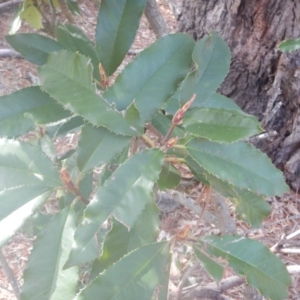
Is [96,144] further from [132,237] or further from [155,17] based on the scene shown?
[155,17]

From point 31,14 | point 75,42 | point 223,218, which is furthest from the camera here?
point 31,14

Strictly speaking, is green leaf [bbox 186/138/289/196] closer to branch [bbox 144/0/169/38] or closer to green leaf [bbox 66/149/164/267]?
green leaf [bbox 66/149/164/267]

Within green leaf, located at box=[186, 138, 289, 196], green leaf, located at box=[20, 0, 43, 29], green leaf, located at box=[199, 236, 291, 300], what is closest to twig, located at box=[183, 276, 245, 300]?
green leaf, located at box=[199, 236, 291, 300]

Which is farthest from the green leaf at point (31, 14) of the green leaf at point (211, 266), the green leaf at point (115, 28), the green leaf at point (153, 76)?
the green leaf at point (211, 266)

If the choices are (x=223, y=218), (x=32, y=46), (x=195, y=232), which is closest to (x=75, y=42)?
(x=32, y=46)

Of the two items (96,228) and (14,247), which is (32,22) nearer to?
(96,228)

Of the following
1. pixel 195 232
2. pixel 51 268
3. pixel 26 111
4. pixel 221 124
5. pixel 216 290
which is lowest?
pixel 195 232

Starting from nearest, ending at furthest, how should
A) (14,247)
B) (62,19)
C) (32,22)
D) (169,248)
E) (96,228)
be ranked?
1. (96,228)
2. (169,248)
3. (32,22)
4. (14,247)
5. (62,19)

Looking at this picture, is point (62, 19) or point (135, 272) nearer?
point (135, 272)

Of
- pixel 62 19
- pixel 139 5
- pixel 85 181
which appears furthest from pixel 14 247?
pixel 62 19

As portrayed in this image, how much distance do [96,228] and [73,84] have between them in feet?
0.70

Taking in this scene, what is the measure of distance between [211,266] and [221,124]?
0.73 ft

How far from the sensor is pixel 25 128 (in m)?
0.65

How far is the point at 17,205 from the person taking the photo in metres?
0.57
